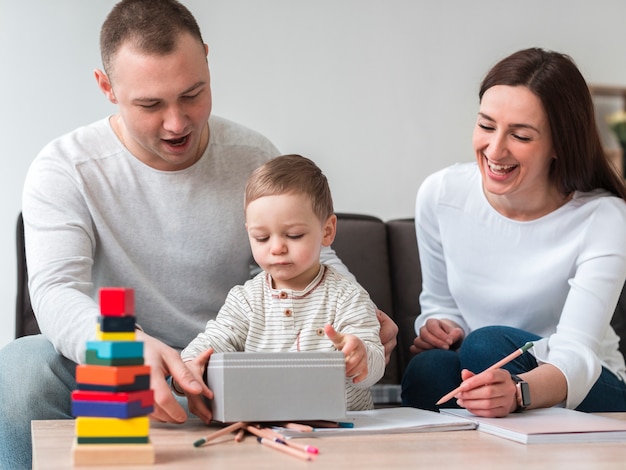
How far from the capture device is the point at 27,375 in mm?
1623

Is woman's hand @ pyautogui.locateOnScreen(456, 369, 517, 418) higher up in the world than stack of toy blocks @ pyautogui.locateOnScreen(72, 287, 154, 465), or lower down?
lower down

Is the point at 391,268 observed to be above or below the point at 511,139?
below

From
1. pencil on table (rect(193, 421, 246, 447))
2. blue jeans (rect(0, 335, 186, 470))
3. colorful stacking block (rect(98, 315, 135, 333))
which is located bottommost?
blue jeans (rect(0, 335, 186, 470))

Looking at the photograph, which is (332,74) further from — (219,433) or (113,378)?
(113,378)

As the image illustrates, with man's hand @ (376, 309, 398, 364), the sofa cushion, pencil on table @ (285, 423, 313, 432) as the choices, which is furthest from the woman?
pencil on table @ (285, 423, 313, 432)

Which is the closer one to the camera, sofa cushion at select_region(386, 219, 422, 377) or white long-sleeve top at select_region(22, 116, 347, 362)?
white long-sleeve top at select_region(22, 116, 347, 362)

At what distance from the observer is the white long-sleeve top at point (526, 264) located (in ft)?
5.63

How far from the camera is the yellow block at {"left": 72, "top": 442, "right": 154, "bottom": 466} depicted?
3.24ft

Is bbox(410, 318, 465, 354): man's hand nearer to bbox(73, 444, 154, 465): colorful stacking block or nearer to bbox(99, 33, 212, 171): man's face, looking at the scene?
bbox(99, 33, 212, 171): man's face

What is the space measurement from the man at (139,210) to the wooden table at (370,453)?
1.19 feet

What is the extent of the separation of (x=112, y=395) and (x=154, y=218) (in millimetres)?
903

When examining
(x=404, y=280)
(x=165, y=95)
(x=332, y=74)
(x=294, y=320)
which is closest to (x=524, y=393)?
(x=294, y=320)

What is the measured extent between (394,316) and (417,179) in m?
0.80

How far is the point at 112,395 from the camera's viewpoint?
3.24ft
